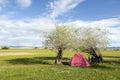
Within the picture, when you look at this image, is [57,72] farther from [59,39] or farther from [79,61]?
[59,39]

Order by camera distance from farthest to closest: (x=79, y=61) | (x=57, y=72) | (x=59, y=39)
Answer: (x=59, y=39)
(x=79, y=61)
(x=57, y=72)

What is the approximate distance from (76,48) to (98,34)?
8972 millimetres

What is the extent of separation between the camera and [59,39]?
189ft

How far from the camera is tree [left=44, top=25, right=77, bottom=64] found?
57594 millimetres

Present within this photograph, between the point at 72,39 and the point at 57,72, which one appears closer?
the point at 57,72

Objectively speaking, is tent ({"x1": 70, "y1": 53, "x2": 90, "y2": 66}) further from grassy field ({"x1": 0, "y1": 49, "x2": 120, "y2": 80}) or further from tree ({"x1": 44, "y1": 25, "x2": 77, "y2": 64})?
tree ({"x1": 44, "y1": 25, "x2": 77, "y2": 64})

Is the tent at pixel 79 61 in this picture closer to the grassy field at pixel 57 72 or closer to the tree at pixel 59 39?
the grassy field at pixel 57 72

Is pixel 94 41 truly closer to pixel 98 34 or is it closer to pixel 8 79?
pixel 98 34

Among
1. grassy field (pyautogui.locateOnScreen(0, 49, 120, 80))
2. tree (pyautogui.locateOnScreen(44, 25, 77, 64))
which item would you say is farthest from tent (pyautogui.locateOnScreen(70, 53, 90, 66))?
tree (pyautogui.locateOnScreen(44, 25, 77, 64))

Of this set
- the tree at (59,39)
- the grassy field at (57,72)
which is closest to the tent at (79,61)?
the grassy field at (57,72)

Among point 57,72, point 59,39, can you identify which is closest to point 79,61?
point 59,39

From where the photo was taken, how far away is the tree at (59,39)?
5759 cm

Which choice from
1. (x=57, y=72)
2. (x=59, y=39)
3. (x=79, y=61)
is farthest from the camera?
(x=59, y=39)

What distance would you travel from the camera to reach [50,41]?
193ft
